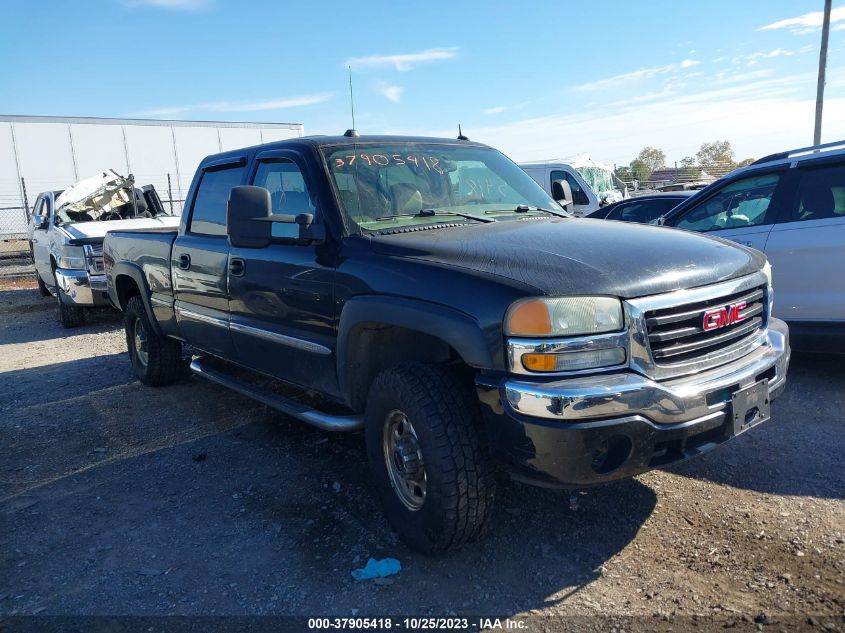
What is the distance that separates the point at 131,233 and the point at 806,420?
555cm

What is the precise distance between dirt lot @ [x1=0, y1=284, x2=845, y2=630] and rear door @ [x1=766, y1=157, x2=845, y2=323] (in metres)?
0.67

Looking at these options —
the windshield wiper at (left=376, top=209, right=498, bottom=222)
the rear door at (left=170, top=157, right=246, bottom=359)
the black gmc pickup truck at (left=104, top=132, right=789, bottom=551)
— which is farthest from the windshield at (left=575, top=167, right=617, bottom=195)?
the windshield wiper at (left=376, top=209, right=498, bottom=222)

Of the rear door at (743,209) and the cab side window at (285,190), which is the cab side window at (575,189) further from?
the cab side window at (285,190)

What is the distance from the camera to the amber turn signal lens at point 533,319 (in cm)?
252

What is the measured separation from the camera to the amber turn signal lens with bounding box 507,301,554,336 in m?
2.52

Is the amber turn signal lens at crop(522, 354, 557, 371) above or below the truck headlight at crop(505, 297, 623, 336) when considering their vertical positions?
below

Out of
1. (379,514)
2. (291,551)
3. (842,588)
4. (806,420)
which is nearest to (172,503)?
(291,551)

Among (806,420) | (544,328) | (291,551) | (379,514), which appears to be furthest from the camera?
(806,420)

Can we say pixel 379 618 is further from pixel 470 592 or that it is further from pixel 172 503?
pixel 172 503

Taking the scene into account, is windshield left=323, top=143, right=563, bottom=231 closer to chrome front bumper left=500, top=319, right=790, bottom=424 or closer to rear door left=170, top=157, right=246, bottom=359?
rear door left=170, top=157, right=246, bottom=359

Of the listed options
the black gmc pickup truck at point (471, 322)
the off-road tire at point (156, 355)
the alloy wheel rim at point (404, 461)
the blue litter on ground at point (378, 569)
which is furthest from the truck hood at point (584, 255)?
the off-road tire at point (156, 355)

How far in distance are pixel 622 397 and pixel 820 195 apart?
3.65 m

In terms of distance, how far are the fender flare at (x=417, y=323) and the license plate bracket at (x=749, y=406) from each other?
105 centimetres

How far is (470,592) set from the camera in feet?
9.11
